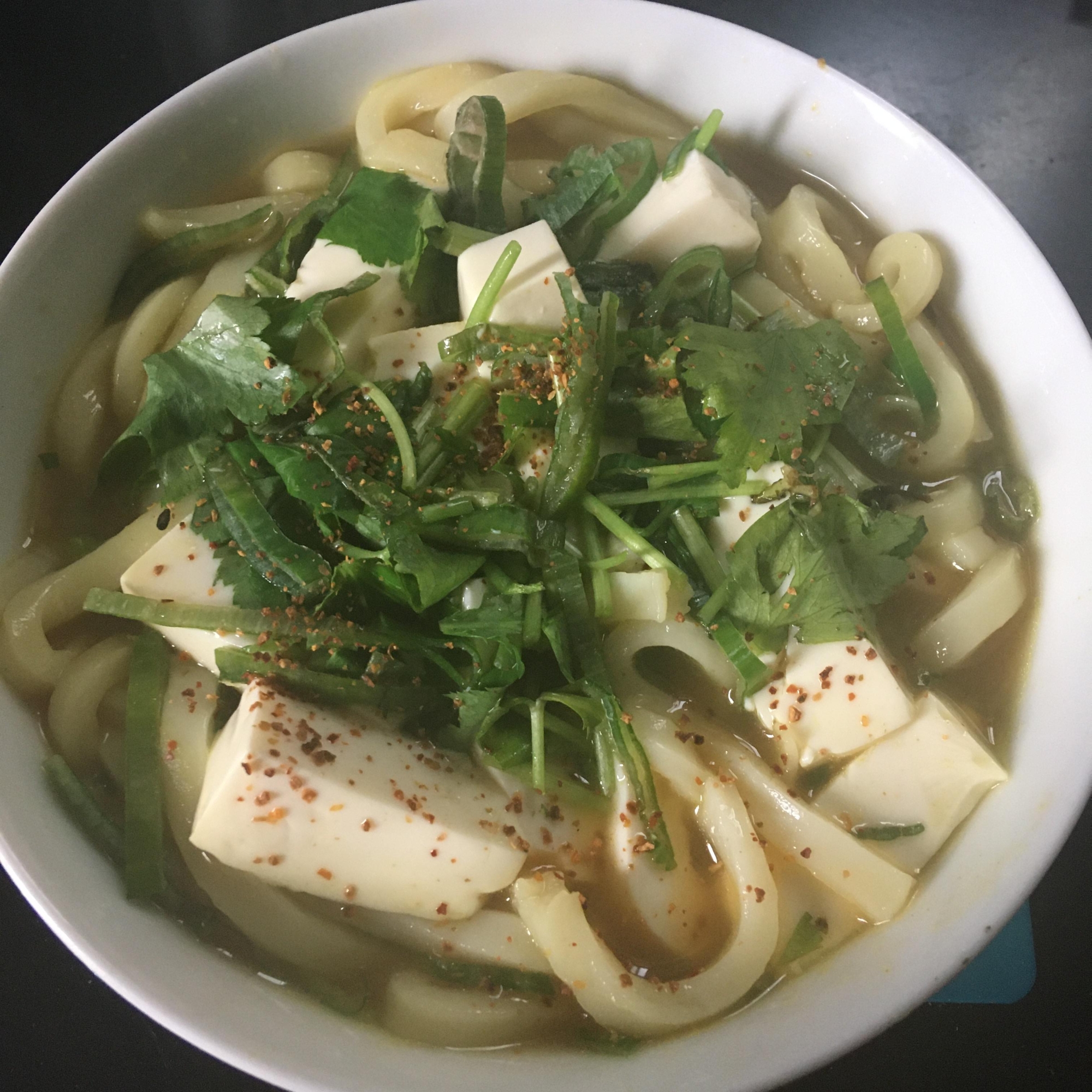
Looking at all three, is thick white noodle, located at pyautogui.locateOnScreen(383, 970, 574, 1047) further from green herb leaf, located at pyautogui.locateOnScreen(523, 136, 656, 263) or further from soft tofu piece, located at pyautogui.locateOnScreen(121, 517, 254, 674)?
green herb leaf, located at pyautogui.locateOnScreen(523, 136, 656, 263)

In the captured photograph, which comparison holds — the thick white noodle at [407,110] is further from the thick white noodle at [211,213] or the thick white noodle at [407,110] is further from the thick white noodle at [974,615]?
the thick white noodle at [974,615]

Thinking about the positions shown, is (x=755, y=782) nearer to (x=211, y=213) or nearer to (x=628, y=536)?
(x=628, y=536)

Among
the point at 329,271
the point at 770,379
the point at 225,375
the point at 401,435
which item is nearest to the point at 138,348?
the point at 225,375

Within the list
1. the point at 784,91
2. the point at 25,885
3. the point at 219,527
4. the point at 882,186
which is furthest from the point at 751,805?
the point at 784,91

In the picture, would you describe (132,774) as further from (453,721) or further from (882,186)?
(882,186)

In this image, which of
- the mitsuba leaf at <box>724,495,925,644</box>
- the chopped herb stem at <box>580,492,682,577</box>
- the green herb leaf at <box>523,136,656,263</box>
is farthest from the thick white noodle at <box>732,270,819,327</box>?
the chopped herb stem at <box>580,492,682,577</box>
